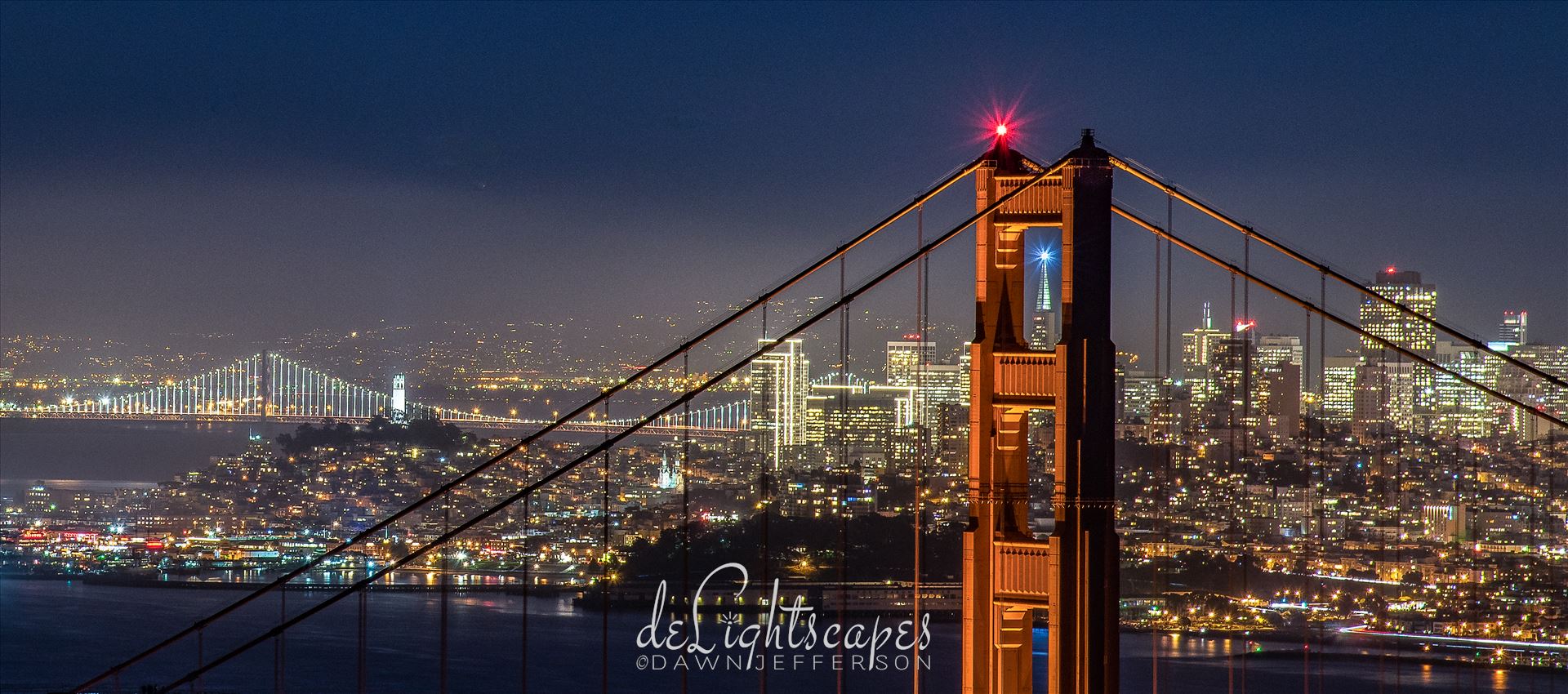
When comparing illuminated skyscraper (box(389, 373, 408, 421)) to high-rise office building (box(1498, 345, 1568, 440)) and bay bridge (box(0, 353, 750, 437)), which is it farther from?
high-rise office building (box(1498, 345, 1568, 440))

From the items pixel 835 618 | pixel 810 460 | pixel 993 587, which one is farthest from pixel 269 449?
pixel 993 587

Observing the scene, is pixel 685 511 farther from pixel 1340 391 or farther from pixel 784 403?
pixel 784 403

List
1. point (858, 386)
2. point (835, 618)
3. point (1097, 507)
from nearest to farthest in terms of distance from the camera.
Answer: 1. point (1097, 507)
2. point (858, 386)
3. point (835, 618)

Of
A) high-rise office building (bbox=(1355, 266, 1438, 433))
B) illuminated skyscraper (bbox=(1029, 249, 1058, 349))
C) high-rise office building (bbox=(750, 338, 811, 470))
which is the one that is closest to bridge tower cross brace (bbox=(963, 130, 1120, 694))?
illuminated skyscraper (bbox=(1029, 249, 1058, 349))

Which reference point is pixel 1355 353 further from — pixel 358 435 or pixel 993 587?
pixel 358 435

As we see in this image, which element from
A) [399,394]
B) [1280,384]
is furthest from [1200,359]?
[399,394]

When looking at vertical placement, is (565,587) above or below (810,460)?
Answer: below
